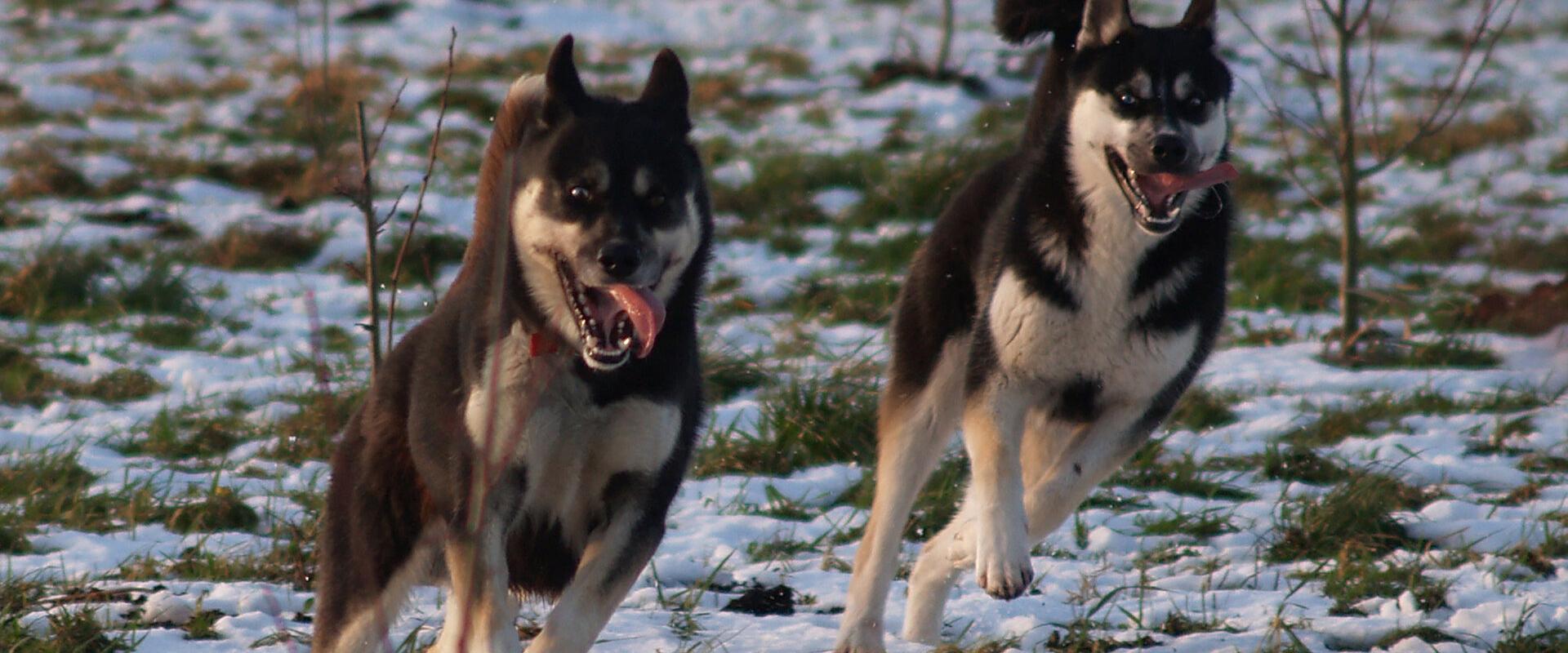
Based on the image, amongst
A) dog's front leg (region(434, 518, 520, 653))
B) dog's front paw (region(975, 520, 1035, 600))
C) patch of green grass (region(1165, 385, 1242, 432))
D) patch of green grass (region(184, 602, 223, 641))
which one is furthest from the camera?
patch of green grass (region(1165, 385, 1242, 432))

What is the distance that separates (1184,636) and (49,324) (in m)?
4.84

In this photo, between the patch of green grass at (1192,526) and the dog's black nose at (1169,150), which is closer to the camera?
the dog's black nose at (1169,150)

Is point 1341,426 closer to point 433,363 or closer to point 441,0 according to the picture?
point 433,363

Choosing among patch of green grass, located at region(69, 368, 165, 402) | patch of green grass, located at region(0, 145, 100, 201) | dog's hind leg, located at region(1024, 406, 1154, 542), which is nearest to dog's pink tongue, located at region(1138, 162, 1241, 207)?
dog's hind leg, located at region(1024, 406, 1154, 542)

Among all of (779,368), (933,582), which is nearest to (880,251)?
(779,368)

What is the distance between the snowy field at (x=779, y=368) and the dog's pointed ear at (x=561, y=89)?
1.17 meters

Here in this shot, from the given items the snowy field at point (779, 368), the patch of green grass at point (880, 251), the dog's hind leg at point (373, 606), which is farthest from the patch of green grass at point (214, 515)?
the patch of green grass at point (880, 251)

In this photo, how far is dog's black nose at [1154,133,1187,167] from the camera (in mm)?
3578

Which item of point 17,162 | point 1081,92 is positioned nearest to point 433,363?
point 1081,92

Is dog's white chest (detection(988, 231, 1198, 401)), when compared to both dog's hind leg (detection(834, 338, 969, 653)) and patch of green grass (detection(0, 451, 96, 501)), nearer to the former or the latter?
dog's hind leg (detection(834, 338, 969, 653))

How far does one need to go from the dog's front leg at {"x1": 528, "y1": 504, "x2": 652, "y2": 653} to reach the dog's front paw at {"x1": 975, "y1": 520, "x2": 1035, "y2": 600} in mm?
781

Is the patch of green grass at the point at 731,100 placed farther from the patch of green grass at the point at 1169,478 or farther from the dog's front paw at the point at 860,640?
the dog's front paw at the point at 860,640

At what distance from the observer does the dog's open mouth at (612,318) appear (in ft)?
9.66

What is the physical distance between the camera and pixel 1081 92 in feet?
12.7
